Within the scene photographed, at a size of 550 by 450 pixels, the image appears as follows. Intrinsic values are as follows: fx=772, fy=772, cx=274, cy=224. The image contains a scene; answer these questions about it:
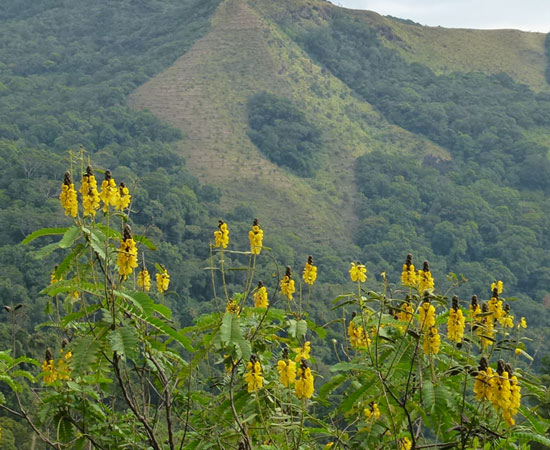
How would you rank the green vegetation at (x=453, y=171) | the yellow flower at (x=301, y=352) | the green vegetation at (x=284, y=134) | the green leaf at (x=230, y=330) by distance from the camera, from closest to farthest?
the green leaf at (x=230, y=330) → the yellow flower at (x=301, y=352) → the green vegetation at (x=453, y=171) → the green vegetation at (x=284, y=134)

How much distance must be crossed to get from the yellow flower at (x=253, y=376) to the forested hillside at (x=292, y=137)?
3554 cm

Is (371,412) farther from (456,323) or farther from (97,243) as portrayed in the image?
(97,243)

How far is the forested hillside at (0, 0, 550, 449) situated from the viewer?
65.6 m

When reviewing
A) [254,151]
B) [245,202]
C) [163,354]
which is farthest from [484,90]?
[163,354]

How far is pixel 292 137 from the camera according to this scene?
310ft

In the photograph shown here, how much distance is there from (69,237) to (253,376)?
1.18m

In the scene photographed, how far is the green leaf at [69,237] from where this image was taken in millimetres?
3571

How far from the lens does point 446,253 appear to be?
79.6 m

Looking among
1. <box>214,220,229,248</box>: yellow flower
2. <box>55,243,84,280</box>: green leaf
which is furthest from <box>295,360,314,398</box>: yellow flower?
<box>55,243,84,280</box>: green leaf

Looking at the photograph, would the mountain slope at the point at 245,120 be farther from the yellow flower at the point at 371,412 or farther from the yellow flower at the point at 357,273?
the yellow flower at the point at 371,412

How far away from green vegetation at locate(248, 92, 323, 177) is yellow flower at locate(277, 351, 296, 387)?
279ft

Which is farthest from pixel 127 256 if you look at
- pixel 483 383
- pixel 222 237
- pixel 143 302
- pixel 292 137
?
pixel 292 137

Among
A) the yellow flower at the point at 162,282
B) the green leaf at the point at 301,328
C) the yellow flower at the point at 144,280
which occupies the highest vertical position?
the green leaf at the point at 301,328

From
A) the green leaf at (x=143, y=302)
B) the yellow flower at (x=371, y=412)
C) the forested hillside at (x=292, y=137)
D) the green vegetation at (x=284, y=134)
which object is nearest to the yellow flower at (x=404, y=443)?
the yellow flower at (x=371, y=412)
